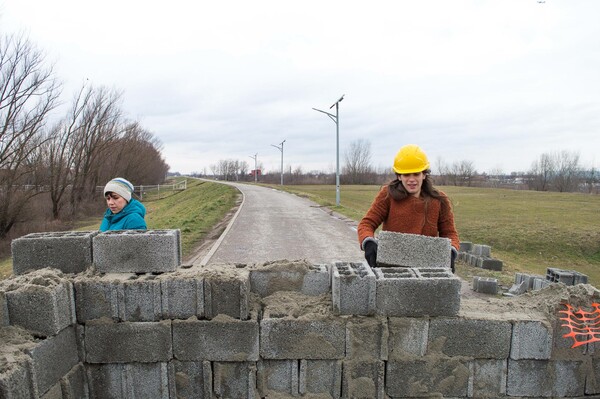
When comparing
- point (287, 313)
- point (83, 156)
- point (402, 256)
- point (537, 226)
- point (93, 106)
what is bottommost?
point (537, 226)

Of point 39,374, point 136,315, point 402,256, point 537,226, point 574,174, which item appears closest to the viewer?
point 39,374

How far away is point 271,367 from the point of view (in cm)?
318

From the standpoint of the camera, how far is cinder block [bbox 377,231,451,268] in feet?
11.2

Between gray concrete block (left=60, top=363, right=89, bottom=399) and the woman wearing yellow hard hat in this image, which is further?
the woman wearing yellow hard hat

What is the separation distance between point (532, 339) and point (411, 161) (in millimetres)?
1771

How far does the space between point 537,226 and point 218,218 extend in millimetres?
17526

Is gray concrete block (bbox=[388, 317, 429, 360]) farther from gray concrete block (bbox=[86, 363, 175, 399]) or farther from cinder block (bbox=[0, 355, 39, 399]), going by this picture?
cinder block (bbox=[0, 355, 39, 399])

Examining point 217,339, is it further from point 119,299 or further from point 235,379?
point 119,299

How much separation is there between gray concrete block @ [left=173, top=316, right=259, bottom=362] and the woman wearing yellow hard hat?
1.33 m

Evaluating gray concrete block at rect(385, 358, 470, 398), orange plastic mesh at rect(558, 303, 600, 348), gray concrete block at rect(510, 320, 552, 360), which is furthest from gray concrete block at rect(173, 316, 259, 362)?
orange plastic mesh at rect(558, 303, 600, 348)

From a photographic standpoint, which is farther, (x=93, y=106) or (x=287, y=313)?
(x=93, y=106)

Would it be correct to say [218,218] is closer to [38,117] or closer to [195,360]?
[38,117]

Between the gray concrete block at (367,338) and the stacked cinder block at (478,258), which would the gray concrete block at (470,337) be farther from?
the stacked cinder block at (478,258)

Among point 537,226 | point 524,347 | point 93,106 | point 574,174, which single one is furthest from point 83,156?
point 574,174
